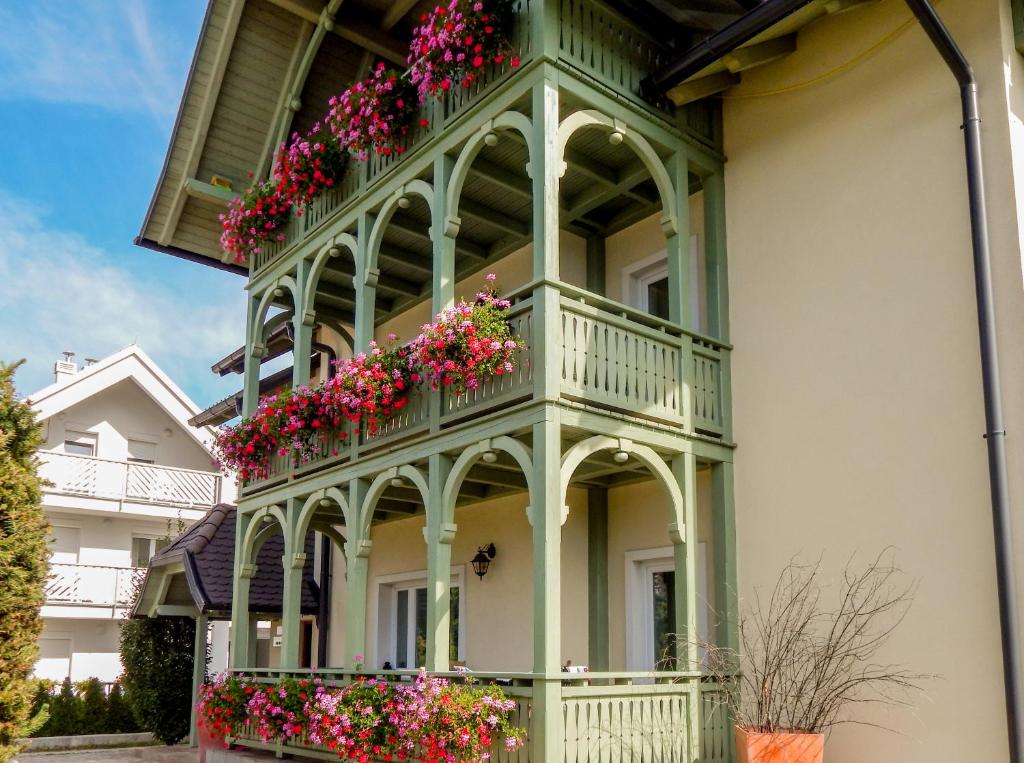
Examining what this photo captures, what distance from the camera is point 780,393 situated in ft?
32.8

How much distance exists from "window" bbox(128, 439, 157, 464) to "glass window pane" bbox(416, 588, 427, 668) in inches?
669

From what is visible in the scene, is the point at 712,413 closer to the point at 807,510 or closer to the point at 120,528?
the point at 807,510

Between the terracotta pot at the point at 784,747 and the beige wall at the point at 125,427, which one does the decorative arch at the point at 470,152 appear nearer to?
the terracotta pot at the point at 784,747

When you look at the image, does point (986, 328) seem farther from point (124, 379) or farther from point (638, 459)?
point (124, 379)

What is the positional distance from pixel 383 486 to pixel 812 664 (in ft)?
14.9

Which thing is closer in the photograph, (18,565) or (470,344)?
(470,344)

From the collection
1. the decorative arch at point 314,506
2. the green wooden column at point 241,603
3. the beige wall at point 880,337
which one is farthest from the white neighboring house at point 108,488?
the beige wall at point 880,337

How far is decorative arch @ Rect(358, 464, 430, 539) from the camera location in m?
10.4

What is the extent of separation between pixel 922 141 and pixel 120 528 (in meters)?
23.1

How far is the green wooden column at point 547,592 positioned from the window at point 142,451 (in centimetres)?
2287

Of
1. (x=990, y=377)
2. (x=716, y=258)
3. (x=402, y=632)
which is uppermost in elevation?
(x=716, y=258)

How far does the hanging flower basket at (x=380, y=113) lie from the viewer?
37.3ft

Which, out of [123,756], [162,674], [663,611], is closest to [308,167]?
[663,611]

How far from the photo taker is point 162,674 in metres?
16.8
